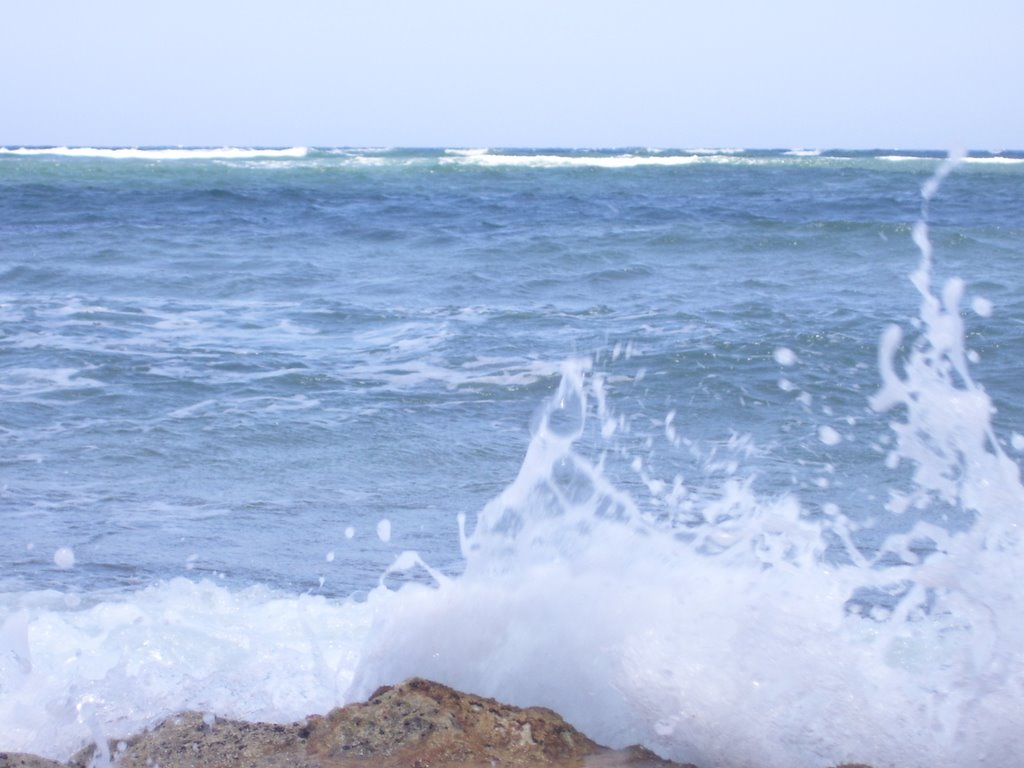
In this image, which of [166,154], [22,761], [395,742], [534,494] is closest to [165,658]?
[22,761]

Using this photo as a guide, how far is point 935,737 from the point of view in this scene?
2775 mm

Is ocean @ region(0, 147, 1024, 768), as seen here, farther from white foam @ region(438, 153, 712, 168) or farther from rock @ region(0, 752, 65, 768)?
white foam @ region(438, 153, 712, 168)

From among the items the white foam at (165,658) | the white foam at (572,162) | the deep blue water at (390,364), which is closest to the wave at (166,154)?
the white foam at (572,162)

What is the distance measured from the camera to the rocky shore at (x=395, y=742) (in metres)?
2.60

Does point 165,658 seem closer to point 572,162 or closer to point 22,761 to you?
point 22,761

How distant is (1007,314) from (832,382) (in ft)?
9.17

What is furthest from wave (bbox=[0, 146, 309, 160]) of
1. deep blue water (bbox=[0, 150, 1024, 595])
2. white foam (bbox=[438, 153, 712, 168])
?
deep blue water (bbox=[0, 150, 1024, 595])

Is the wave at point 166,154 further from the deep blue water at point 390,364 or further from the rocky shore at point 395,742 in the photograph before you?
the rocky shore at point 395,742

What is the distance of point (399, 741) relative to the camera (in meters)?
2.63

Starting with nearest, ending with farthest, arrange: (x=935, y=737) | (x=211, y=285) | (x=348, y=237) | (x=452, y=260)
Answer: (x=935, y=737) → (x=211, y=285) → (x=452, y=260) → (x=348, y=237)

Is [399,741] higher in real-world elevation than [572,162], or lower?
higher

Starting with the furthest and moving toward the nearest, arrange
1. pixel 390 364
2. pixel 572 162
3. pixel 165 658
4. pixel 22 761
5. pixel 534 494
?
1. pixel 572 162
2. pixel 390 364
3. pixel 534 494
4. pixel 165 658
5. pixel 22 761

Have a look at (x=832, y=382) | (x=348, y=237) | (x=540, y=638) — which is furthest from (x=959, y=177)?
(x=540, y=638)

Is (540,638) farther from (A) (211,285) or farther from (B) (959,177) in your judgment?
(B) (959,177)
